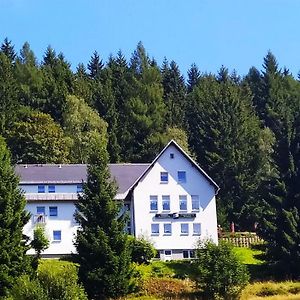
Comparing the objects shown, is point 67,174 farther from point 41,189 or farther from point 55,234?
point 55,234

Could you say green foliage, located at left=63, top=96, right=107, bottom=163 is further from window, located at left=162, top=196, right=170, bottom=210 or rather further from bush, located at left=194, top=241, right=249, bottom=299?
bush, located at left=194, top=241, right=249, bottom=299

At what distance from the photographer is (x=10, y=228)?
2205 inches

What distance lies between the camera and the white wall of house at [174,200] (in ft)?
230

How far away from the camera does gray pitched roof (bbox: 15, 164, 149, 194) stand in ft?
233

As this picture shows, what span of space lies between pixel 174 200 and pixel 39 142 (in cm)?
2334

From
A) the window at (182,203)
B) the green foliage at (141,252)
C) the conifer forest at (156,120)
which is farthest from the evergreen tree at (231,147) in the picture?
the green foliage at (141,252)

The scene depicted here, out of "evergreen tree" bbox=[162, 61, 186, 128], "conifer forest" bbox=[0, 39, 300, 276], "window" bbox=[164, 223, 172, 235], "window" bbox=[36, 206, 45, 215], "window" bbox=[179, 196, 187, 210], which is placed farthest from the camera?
"evergreen tree" bbox=[162, 61, 186, 128]

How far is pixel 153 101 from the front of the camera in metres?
103

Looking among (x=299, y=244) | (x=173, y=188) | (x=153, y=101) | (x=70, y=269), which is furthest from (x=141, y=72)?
(x=70, y=269)

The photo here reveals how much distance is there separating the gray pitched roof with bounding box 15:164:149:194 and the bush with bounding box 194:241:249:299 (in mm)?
15090

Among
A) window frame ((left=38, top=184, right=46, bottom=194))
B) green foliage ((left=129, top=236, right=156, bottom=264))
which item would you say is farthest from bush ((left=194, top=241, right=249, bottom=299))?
window frame ((left=38, top=184, right=46, bottom=194))

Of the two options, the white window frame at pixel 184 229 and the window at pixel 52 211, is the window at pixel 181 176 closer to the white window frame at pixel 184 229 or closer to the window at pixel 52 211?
the white window frame at pixel 184 229

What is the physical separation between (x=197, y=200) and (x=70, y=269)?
27013 millimetres

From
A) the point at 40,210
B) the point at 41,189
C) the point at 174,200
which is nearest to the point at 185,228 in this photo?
the point at 174,200
